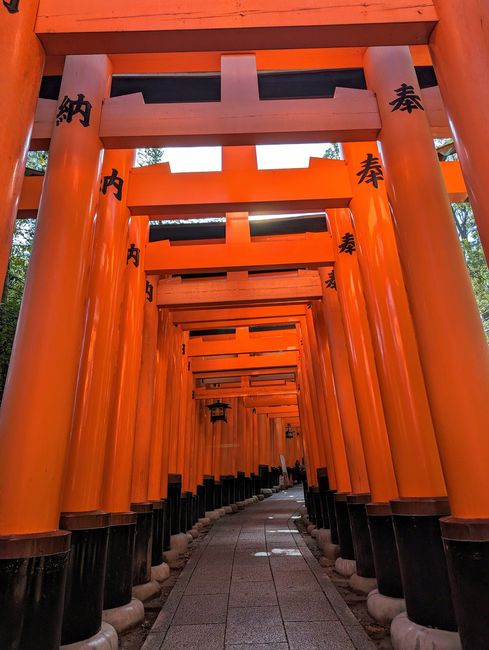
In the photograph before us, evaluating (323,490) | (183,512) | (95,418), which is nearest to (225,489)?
(183,512)

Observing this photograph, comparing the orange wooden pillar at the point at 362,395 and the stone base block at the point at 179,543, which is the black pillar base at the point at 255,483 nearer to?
the stone base block at the point at 179,543

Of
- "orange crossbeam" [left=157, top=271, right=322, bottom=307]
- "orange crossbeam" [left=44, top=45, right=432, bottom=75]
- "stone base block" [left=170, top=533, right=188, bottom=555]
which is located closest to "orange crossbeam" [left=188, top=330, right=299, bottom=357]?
"orange crossbeam" [left=157, top=271, right=322, bottom=307]

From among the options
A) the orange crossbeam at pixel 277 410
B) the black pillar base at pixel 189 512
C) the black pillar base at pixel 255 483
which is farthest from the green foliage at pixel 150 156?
the black pillar base at pixel 255 483

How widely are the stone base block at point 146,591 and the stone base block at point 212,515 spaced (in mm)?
8775

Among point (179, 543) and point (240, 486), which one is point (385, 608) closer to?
point (179, 543)

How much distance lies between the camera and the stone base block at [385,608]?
13.3ft

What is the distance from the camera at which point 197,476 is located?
13.7 metres

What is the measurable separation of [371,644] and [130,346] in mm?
3764

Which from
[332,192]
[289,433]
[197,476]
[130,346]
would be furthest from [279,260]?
[289,433]

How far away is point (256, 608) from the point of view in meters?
4.66

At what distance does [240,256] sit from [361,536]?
4056mm

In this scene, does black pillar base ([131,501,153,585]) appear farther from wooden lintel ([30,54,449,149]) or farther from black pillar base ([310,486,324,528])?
black pillar base ([310,486,324,528])

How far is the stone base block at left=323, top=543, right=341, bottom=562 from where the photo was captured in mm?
7312

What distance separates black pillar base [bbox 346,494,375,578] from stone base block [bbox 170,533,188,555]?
420 centimetres
